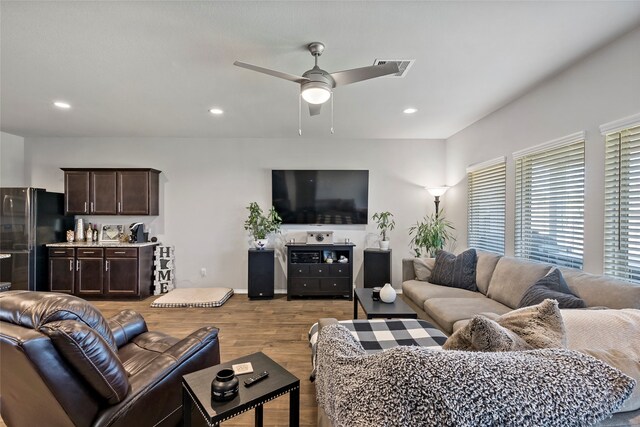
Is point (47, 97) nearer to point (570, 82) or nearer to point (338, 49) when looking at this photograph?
point (338, 49)

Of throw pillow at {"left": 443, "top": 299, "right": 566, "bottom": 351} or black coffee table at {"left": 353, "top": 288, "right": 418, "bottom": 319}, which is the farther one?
black coffee table at {"left": 353, "top": 288, "right": 418, "bottom": 319}

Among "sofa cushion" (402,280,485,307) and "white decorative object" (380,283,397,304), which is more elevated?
"white decorative object" (380,283,397,304)

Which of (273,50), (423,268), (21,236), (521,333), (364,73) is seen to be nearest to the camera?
(521,333)

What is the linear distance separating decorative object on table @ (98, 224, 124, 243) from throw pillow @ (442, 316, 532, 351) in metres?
5.34

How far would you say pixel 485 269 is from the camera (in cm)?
318

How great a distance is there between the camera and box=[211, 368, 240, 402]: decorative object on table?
1179 millimetres

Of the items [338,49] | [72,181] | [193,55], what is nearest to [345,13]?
[338,49]

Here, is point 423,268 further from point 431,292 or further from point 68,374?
point 68,374

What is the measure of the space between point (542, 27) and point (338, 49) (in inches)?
55.1

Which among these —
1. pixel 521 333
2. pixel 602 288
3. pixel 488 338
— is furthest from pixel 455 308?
pixel 488 338

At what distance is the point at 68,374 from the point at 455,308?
2644 mm

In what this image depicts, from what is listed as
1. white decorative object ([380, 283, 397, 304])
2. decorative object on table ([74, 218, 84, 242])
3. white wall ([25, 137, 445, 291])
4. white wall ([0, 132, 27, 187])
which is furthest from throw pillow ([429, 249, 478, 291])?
white wall ([0, 132, 27, 187])

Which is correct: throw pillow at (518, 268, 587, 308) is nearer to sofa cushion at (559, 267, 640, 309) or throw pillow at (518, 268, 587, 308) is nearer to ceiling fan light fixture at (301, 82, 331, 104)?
sofa cushion at (559, 267, 640, 309)

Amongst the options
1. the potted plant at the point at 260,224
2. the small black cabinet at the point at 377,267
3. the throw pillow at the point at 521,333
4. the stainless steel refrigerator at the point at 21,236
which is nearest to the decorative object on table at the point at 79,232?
the stainless steel refrigerator at the point at 21,236
